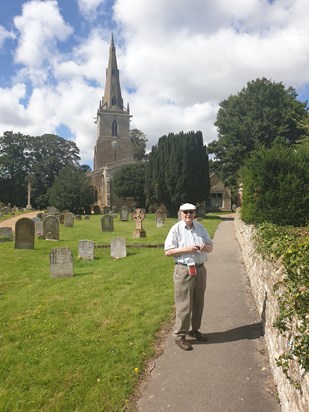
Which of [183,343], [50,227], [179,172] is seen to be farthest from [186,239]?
[179,172]

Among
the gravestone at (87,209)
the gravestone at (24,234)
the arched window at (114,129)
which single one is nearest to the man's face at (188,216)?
the gravestone at (24,234)

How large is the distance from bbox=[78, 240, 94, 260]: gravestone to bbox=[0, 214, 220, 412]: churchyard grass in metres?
1.34

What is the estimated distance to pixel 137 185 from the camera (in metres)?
41.8

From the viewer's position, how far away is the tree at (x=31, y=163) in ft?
190

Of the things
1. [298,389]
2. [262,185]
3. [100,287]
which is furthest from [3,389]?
[262,185]

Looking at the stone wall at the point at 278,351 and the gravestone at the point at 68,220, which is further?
the gravestone at the point at 68,220

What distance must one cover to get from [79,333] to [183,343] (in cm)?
179

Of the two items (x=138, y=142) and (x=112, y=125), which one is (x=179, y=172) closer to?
(x=112, y=125)

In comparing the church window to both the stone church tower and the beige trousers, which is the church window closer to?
the stone church tower

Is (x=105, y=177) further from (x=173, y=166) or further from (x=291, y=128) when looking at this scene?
(x=291, y=128)

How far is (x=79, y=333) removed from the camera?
17.2ft

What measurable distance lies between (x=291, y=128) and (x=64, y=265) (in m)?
30.9

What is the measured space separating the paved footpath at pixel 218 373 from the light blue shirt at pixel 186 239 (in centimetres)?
127

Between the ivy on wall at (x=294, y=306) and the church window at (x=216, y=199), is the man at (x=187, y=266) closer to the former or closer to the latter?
the ivy on wall at (x=294, y=306)
